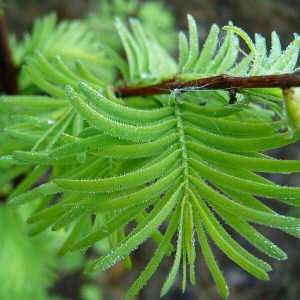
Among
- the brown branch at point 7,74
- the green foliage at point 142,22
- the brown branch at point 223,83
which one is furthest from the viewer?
the green foliage at point 142,22

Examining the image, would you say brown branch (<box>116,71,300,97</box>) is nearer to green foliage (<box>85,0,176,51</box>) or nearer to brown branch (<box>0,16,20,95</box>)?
brown branch (<box>0,16,20,95</box>)

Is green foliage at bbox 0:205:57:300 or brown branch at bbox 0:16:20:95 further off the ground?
brown branch at bbox 0:16:20:95

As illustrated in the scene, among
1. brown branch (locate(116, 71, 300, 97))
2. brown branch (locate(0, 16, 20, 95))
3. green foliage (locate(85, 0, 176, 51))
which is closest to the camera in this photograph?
brown branch (locate(116, 71, 300, 97))

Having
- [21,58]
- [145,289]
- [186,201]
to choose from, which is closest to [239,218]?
[186,201]

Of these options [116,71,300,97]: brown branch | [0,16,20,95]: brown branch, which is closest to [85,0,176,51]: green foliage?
[0,16,20,95]: brown branch

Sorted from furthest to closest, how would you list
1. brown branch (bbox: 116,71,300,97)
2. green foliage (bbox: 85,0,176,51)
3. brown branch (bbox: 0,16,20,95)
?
green foliage (bbox: 85,0,176,51), brown branch (bbox: 0,16,20,95), brown branch (bbox: 116,71,300,97)

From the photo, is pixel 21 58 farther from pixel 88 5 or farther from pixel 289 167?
pixel 88 5

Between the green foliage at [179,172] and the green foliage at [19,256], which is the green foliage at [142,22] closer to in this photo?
the green foliage at [19,256]

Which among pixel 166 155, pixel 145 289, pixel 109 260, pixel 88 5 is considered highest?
→ pixel 88 5

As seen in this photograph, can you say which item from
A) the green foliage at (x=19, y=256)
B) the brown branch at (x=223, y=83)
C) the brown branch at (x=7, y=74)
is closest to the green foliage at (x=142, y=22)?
the brown branch at (x=7, y=74)
